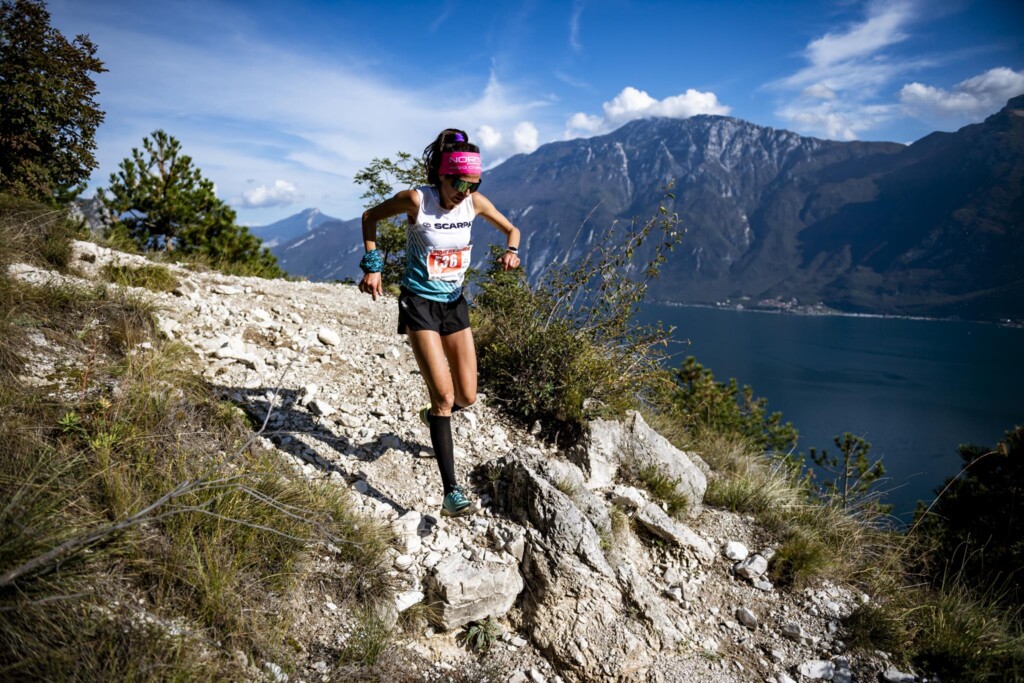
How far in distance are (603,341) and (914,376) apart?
148 m

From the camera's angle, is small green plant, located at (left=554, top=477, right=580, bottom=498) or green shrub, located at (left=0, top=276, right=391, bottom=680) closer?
green shrub, located at (left=0, top=276, right=391, bottom=680)

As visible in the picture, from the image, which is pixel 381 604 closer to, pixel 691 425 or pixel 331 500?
pixel 331 500

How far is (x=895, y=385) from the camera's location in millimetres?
110188

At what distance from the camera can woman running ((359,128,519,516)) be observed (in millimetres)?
3854

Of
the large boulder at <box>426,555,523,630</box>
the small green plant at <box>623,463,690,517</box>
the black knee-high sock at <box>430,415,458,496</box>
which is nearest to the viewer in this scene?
the large boulder at <box>426,555,523,630</box>

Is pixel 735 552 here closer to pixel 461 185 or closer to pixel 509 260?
pixel 509 260

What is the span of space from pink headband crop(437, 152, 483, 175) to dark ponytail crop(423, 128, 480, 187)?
7cm

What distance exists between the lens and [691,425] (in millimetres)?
8391

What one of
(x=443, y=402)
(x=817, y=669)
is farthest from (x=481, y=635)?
(x=817, y=669)

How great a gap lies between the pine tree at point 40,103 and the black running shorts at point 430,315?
10753 millimetres

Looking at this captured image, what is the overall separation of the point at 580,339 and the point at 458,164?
113 inches

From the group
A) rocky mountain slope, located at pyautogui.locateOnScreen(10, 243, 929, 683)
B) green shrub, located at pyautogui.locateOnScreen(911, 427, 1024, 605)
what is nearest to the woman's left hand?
rocky mountain slope, located at pyautogui.locateOnScreen(10, 243, 929, 683)

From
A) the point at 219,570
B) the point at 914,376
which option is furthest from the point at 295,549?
the point at 914,376

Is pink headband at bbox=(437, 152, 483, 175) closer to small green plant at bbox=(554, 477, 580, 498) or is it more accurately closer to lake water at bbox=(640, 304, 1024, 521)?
small green plant at bbox=(554, 477, 580, 498)
